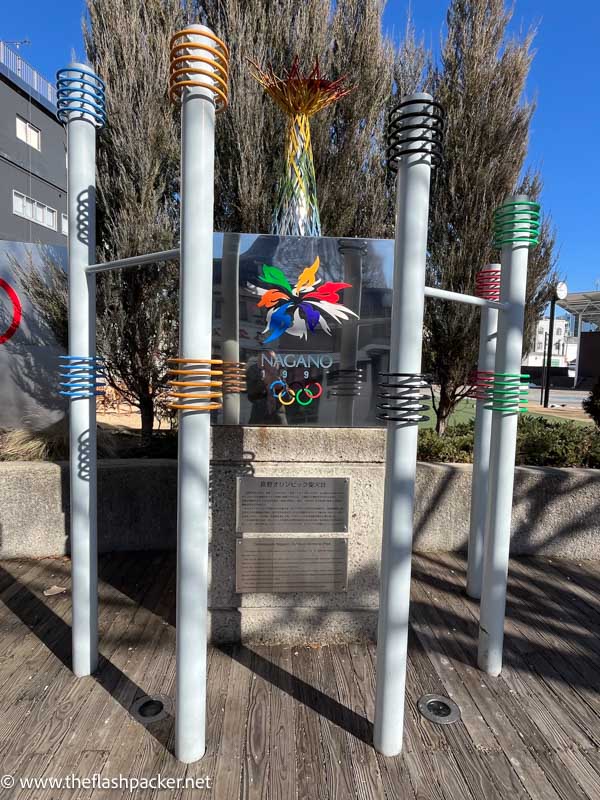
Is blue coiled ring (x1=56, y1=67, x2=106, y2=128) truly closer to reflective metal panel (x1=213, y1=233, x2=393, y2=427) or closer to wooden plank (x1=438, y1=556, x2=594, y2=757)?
reflective metal panel (x1=213, y1=233, x2=393, y2=427)

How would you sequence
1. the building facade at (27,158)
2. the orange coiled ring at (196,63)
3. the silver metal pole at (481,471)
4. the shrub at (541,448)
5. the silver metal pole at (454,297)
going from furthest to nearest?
the building facade at (27,158)
the shrub at (541,448)
the silver metal pole at (481,471)
the silver metal pole at (454,297)
the orange coiled ring at (196,63)

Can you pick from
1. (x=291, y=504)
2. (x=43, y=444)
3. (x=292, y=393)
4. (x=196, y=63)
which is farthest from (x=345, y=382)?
(x=43, y=444)

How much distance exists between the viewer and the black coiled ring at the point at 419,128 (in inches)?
82.8

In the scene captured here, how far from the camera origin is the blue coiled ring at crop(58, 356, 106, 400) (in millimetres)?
2566

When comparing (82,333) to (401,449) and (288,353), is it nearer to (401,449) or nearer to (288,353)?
(288,353)

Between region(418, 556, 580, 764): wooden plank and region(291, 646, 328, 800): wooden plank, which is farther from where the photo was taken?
region(418, 556, 580, 764): wooden plank

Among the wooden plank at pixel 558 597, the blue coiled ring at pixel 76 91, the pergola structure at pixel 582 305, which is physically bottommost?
the wooden plank at pixel 558 597

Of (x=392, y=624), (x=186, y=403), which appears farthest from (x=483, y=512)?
(x=186, y=403)

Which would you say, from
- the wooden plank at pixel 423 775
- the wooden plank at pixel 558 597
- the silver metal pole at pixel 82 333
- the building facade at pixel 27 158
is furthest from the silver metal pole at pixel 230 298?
the building facade at pixel 27 158

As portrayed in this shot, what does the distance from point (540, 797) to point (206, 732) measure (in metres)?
1.48

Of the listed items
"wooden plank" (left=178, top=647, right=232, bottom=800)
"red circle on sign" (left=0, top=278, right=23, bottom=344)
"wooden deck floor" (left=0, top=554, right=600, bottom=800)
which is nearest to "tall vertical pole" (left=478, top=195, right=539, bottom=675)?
"wooden deck floor" (left=0, top=554, right=600, bottom=800)

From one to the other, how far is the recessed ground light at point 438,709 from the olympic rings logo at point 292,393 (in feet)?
5.69

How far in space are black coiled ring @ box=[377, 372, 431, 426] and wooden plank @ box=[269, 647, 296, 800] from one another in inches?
62.2

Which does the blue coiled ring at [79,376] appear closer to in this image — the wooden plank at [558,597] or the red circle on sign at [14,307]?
the wooden plank at [558,597]
